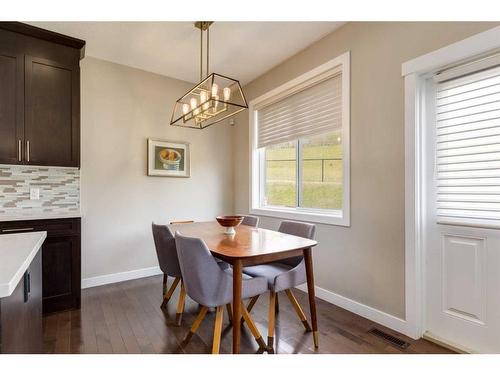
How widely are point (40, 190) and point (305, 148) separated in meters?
2.96

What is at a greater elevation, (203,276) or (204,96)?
(204,96)

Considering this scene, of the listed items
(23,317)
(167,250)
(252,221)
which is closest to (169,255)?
(167,250)

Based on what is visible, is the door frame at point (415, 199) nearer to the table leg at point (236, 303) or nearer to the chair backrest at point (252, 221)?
the table leg at point (236, 303)

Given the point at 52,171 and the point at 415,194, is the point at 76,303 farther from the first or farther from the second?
the point at 415,194

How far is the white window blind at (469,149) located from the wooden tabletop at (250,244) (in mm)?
1068

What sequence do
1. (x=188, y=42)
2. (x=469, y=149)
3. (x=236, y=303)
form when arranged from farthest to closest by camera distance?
(x=188, y=42)
(x=469, y=149)
(x=236, y=303)

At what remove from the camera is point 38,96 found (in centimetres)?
248

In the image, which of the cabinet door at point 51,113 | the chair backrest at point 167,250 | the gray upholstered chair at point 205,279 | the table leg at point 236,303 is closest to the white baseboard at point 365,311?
the gray upholstered chair at point 205,279

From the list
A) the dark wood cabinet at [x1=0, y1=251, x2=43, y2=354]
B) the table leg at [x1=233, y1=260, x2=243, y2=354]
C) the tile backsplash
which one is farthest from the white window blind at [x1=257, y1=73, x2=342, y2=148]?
the dark wood cabinet at [x1=0, y1=251, x2=43, y2=354]

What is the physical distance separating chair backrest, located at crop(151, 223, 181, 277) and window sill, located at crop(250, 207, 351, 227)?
1.49 m

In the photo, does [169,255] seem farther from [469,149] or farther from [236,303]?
[469,149]

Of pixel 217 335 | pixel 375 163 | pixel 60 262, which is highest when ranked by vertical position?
pixel 375 163

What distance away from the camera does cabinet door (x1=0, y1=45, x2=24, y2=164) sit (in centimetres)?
233

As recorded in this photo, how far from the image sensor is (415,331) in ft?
6.63
